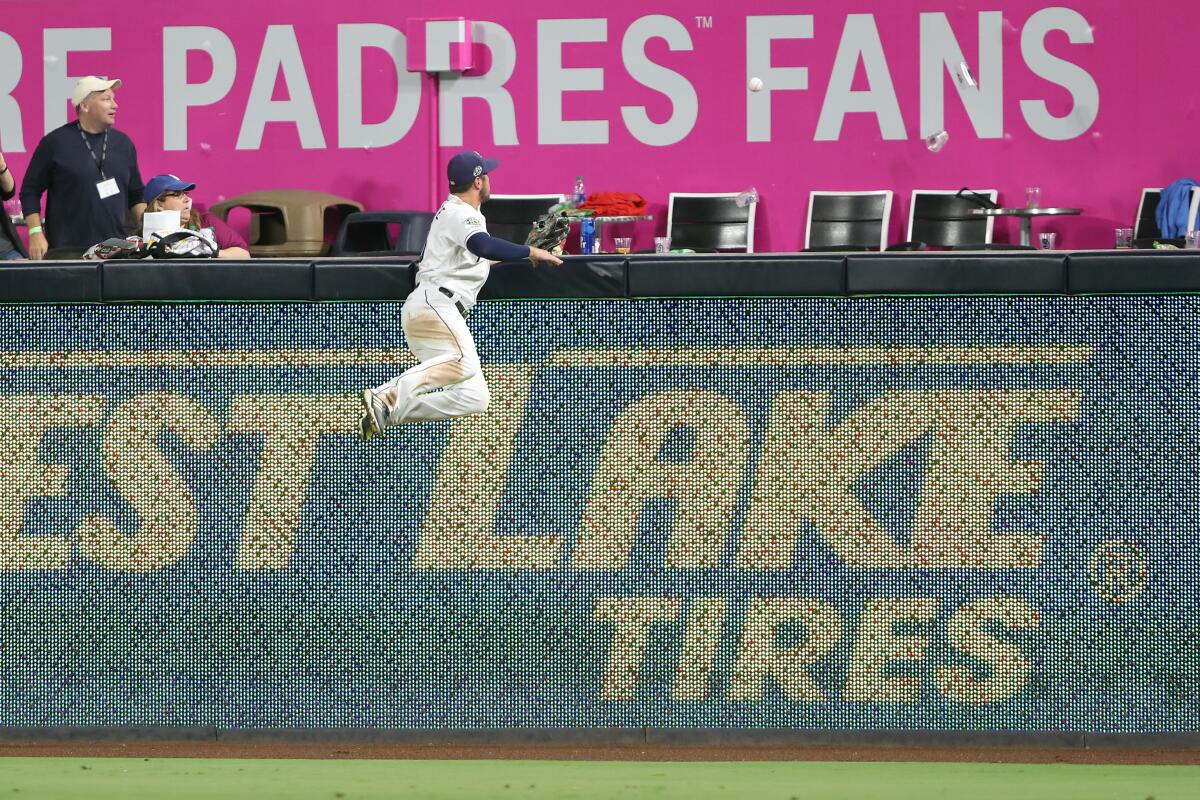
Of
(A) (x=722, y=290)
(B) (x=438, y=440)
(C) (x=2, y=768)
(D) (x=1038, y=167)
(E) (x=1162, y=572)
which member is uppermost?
(D) (x=1038, y=167)

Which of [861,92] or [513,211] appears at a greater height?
[861,92]

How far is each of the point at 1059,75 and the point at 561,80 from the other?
11.9ft

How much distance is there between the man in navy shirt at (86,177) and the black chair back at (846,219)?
5293 millimetres

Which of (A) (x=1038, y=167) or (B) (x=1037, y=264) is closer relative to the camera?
(B) (x=1037, y=264)

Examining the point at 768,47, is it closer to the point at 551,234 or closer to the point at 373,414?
the point at 551,234

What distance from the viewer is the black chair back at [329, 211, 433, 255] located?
9.70 m

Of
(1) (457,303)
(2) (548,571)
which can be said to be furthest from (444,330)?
(2) (548,571)

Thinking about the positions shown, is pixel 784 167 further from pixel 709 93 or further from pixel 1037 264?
pixel 1037 264

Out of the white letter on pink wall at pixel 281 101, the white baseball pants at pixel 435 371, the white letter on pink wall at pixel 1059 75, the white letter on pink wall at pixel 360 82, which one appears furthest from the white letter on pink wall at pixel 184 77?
the white baseball pants at pixel 435 371

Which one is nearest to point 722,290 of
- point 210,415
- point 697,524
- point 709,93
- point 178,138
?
point 697,524

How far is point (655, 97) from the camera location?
38.1 feet

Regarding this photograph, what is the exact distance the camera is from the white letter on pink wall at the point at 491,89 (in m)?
11.8

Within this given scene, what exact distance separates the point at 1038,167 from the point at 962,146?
570 millimetres

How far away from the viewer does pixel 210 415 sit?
4.27m
